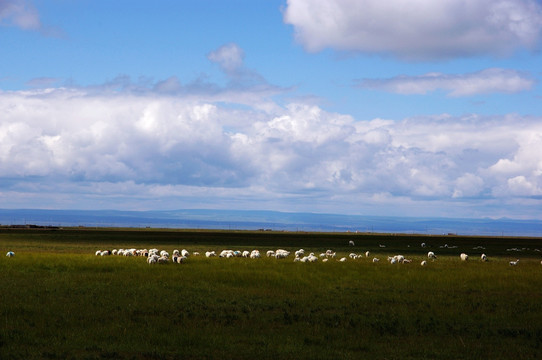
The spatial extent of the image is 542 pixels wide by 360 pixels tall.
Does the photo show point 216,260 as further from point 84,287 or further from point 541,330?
point 541,330

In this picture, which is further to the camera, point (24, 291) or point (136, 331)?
point (24, 291)

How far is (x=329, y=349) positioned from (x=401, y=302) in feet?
34.4

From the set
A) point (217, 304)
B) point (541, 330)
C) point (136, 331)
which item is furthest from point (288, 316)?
point (541, 330)

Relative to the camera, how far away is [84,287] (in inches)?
1168

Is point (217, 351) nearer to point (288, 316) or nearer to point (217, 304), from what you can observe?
point (288, 316)

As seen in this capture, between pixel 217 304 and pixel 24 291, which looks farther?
pixel 24 291

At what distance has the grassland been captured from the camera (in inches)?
704

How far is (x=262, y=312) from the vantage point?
24.2m

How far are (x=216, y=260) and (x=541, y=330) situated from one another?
26.1 meters

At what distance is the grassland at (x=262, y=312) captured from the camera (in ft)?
58.6

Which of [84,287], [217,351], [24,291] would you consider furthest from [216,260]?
[217,351]

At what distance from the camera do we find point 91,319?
21781 millimetres

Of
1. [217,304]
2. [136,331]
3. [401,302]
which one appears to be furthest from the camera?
[401,302]

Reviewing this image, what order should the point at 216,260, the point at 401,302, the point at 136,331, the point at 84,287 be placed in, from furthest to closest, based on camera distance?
1. the point at 216,260
2. the point at 84,287
3. the point at 401,302
4. the point at 136,331
